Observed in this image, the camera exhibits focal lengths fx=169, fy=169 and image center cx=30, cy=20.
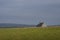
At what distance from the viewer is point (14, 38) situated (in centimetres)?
2839

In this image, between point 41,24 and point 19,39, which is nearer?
point 19,39

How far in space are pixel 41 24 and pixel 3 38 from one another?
41.8 m

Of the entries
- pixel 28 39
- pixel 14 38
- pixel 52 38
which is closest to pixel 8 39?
pixel 14 38

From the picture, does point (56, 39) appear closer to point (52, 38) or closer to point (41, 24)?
point (52, 38)

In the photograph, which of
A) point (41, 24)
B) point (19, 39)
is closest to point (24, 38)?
point (19, 39)

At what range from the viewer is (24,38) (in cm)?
2841

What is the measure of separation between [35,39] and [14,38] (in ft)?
11.6

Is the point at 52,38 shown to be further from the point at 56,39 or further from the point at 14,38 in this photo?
the point at 14,38

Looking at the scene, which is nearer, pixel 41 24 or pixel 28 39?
pixel 28 39

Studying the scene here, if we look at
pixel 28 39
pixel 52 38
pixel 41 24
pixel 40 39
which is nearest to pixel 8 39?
pixel 28 39

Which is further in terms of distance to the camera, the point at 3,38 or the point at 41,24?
the point at 41,24

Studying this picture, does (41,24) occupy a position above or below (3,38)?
below

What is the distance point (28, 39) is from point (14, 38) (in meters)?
2.50

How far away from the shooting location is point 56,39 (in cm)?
2794
